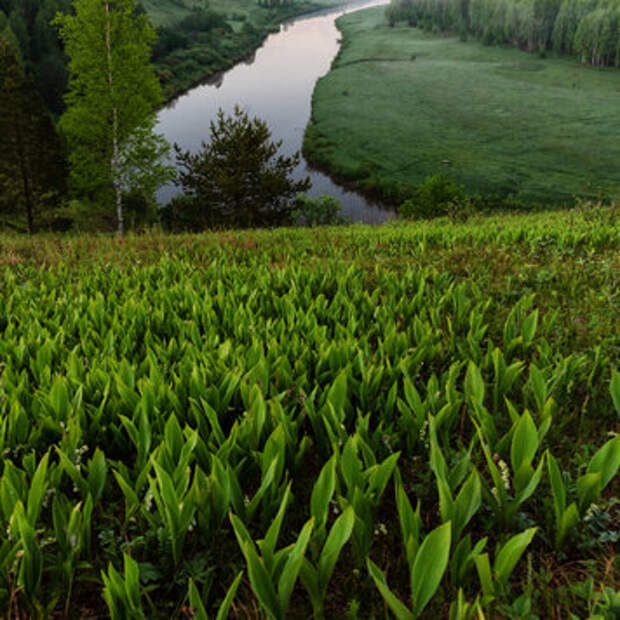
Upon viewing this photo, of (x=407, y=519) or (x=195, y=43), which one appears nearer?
(x=407, y=519)

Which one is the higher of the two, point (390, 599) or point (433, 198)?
point (390, 599)

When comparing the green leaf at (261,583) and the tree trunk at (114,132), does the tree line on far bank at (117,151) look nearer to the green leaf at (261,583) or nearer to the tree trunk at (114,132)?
the tree trunk at (114,132)

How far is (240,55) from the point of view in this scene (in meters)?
114

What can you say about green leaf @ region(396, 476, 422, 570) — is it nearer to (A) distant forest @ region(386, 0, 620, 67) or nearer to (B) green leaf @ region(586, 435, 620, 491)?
(B) green leaf @ region(586, 435, 620, 491)

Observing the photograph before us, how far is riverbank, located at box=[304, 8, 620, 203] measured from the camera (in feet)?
149

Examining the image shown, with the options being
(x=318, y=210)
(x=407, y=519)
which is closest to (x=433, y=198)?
(x=318, y=210)

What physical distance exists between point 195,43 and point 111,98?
327 feet

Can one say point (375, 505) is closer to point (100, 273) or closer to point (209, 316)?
point (209, 316)

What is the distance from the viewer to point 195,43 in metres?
105

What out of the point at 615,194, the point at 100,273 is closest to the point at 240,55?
the point at 615,194

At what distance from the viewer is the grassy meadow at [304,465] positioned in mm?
1362

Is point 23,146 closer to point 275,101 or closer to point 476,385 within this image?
→ point 476,385

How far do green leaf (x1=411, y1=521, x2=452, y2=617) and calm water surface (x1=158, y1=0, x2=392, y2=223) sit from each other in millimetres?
39613

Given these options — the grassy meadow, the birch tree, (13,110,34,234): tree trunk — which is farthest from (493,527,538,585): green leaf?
(13,110,34,234): tree trunk
